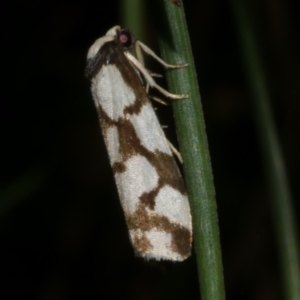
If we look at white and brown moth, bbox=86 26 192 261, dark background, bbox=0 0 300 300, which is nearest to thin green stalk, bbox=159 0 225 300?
white and brown moth, bbox=86 26 192 261

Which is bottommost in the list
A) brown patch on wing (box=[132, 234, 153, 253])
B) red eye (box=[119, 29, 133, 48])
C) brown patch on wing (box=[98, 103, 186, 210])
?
brown patch on wing (box=[132, 234, 153, 253])

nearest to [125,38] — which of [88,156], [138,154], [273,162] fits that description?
[138,154]

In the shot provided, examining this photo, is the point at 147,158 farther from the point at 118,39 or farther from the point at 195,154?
the point at 195,154

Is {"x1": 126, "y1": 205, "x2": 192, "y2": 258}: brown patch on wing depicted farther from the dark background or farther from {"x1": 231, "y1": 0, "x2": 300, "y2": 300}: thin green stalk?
the dark background

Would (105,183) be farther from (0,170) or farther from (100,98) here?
(100,98)

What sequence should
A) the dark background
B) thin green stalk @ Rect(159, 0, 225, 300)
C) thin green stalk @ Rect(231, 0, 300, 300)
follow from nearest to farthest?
1. thin green stalk @ Rect(159, 0, 225, 300)
2. thin green stalk @ Rect(231, 0, 300, 300)
3. the dark background

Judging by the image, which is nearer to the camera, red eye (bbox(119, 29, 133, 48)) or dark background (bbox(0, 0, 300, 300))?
red eye (bbox(119, 29, 133, 48))

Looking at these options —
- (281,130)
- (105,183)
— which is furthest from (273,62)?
(105,183)

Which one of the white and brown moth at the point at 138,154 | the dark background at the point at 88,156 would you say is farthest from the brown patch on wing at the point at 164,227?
the dark background at the point at 88,156
